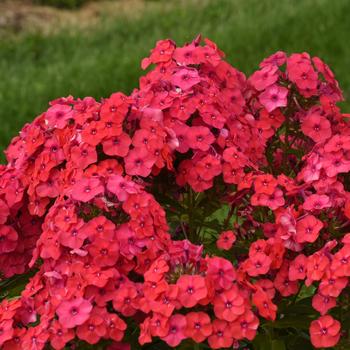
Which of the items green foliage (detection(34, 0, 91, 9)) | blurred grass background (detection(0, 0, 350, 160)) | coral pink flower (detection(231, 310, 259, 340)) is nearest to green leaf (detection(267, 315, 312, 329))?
coral pink flower (detection(231, 310, 259, 340))

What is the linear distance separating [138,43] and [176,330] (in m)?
6.74

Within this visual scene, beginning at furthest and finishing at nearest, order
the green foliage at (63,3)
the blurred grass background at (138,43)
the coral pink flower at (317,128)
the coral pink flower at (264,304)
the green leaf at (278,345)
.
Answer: the green foliage at (63,3)
the blurred grass background at (138,43)
the coral pink flower at (317,128)
the green leaf at (278,345)
the coral pink flower at (264,304)

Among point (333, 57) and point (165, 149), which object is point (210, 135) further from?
point (333, 57)

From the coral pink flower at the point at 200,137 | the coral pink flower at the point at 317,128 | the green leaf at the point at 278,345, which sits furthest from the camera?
the coral pink flower at the point at 317,128

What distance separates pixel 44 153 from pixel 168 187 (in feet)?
1.20

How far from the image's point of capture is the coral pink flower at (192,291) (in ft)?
7.34

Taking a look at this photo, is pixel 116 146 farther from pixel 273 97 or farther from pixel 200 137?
pixel 273 97

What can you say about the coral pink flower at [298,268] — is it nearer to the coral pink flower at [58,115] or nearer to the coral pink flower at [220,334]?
the coral pink flower at [220,334]

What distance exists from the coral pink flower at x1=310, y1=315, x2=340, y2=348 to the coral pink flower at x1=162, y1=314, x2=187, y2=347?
1.16ft

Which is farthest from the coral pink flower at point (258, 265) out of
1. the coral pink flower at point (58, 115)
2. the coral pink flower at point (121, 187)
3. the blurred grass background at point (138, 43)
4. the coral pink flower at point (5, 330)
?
the blurred grass background at point (138, 43)

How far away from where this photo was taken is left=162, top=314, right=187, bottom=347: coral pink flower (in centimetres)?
223

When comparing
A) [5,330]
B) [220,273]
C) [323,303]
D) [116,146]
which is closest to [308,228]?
[323,303]

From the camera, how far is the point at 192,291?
225 cm

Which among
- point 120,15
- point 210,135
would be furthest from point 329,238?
point 120,15
